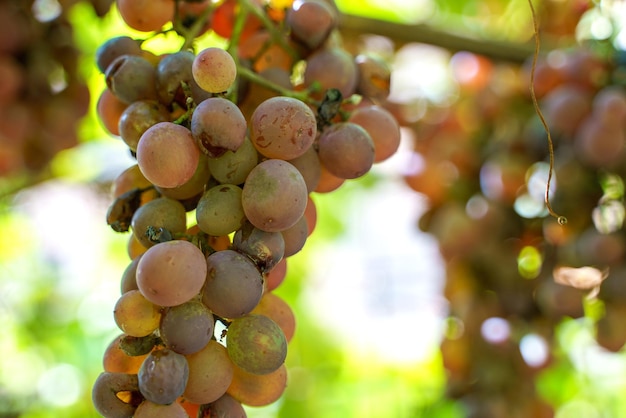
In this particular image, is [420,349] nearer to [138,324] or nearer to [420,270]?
[420,270]

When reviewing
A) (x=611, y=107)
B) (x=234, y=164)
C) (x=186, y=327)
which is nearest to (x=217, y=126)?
(x=234, y=164)

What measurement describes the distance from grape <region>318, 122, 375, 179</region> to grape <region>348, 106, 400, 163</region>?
7 centimetres

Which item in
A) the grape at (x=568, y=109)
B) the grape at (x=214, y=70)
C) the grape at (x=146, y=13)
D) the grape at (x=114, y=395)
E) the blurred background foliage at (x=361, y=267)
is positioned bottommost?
the blurred background foliage at (x=361, y=267)

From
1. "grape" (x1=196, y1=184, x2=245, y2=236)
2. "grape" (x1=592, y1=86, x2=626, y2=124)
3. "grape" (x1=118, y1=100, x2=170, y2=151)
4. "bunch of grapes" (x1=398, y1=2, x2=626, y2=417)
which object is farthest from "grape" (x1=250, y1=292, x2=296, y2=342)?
"grape" (x1=592, y1=86, x2=626, y2=124)

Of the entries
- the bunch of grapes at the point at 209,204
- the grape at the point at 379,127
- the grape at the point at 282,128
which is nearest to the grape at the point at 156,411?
the bunch of grapes at the point at 209,204

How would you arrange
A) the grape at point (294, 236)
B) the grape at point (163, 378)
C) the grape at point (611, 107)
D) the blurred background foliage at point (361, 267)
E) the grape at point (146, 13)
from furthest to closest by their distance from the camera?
the blurred background foliage at point (361, 267), the grape at point (611, 107), the grape at point (146, 13), the grape at point (294, 236), the grape at point (163, 378)

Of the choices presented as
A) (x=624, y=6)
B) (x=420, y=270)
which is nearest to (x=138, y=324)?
(x=624, y=6)

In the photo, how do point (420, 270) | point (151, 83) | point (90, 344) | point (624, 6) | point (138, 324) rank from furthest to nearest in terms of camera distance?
point (420, 270)
point (90, 344)
point (624, 6)
point (151, 83)
point (138, 324)

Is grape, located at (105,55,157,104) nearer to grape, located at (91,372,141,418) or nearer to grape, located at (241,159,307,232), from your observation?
grape, located at (241,159,307,232)

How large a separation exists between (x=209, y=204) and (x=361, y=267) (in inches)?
71.6

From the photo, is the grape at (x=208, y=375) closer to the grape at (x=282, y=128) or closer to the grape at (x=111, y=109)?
the grape at (x=282, y=128)

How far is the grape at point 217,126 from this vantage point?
2.03ft

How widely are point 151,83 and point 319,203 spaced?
4.43 feet

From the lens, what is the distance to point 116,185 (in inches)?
30.5
